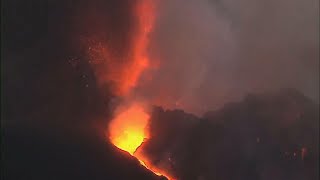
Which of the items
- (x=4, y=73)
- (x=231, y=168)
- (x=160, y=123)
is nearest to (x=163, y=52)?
(x=160, y=123)

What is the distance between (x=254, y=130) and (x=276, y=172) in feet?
12.4

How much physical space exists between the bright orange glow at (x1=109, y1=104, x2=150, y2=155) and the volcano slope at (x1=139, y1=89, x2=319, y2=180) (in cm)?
71

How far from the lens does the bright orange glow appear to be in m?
33.6

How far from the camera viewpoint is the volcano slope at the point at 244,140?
36.2 metres

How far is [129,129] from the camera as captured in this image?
3412 centimetres

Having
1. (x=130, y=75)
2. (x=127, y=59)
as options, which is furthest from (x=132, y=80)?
(x=127, y=59)

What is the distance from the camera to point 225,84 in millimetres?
44656

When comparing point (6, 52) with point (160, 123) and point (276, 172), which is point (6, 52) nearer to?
point (160, 123)

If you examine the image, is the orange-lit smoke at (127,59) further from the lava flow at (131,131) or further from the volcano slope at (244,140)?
the volcano slope at (244,140)

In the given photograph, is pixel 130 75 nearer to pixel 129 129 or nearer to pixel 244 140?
pixel 129 129

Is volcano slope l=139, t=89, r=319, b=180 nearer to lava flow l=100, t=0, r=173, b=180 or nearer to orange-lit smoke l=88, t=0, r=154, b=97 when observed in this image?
lava flow l=100, t=0, r=173, b=180

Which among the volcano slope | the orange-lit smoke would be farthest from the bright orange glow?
the orange-lit smoke

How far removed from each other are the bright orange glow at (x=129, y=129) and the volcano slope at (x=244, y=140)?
28.1 inches

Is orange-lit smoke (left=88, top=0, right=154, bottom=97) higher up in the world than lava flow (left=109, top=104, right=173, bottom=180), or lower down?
higher up
